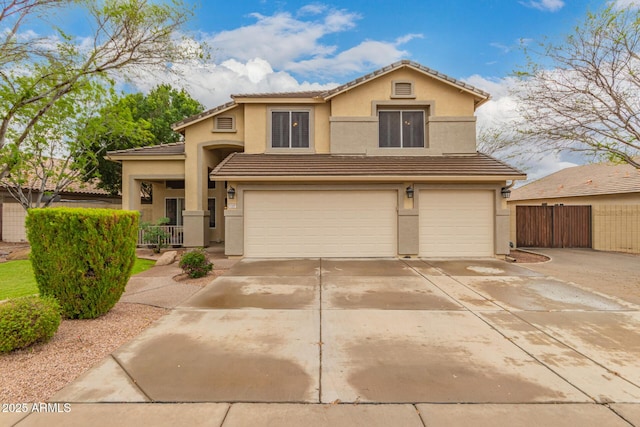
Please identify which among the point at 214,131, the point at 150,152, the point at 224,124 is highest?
the point at 224,124

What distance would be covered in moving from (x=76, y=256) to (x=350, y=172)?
7766 millimetres

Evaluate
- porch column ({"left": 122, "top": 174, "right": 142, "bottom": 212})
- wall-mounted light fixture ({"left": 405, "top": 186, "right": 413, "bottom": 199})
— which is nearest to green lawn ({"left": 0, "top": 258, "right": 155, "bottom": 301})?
porch column ({"left": 122, "top": 174, "right": 142, "bottom": 212})

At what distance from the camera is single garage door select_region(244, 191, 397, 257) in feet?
35.4

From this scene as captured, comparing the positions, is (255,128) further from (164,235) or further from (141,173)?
(164,235)

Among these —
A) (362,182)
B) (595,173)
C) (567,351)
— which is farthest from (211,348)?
(595,173)

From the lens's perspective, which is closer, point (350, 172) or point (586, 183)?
point (350, 172)

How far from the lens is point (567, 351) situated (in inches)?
151

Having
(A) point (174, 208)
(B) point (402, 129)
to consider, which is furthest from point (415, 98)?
(A) point (174, 208)

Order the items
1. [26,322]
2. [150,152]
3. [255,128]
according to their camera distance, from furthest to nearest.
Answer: [150,152] → [255,128] → [26,322]

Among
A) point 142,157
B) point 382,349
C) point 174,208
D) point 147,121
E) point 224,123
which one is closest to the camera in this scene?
point 382,349

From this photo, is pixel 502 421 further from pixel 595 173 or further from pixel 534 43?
pixel 595 173

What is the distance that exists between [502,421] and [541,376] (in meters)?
1.08

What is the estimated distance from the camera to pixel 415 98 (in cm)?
1191

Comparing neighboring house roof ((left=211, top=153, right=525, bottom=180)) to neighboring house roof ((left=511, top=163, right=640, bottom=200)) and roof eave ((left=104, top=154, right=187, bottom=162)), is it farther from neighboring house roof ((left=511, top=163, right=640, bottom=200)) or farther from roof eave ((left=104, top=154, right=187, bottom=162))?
neighboring house roof ((left=511, top=163, right=640, bottom=200))
